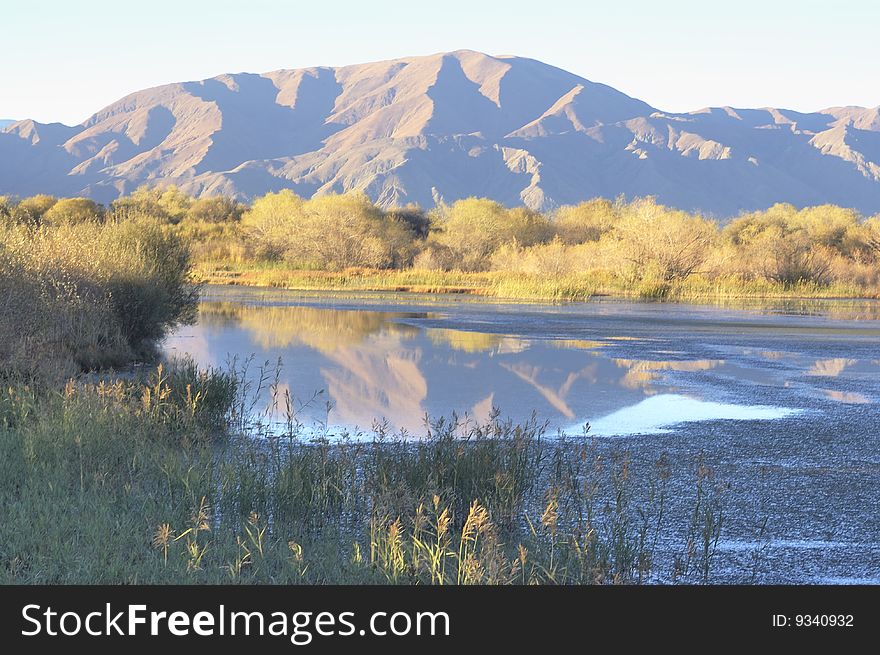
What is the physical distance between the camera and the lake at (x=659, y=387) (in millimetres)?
8133

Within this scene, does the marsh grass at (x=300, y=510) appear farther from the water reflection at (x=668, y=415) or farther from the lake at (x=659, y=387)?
the water reflection at (x=668, y=415)

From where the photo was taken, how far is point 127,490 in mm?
7516

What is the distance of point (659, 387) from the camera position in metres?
15.8

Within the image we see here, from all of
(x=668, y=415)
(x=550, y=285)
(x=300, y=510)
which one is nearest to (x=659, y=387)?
(x=668, y=415)

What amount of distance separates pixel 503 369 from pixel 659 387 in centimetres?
298

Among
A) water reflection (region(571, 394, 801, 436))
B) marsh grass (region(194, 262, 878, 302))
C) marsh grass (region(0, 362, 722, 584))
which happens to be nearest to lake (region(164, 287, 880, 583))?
water reflection (region(571, 394, 801, 436))

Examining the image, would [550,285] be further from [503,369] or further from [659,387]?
[659,387]

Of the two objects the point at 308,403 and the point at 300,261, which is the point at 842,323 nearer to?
the point at 308,403

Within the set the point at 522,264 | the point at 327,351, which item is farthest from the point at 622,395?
the point at 522,264

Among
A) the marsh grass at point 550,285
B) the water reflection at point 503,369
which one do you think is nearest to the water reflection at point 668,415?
the water reflection at point 503,369

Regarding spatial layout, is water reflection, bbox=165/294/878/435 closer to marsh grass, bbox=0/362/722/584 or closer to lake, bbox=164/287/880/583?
lake, bbox=164/287/880/583

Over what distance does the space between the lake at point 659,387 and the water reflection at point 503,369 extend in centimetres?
5

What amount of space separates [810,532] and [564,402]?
6.74 m

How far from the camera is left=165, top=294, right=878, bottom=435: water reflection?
1335 centimetres
